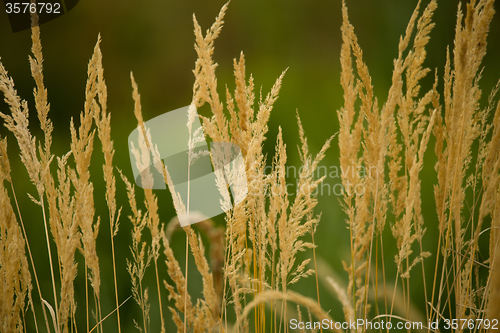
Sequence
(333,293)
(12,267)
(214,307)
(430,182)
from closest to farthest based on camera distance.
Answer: (214,307) → (12,267) → (333,293) → (430,182)

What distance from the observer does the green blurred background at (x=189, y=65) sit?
1.57 metres

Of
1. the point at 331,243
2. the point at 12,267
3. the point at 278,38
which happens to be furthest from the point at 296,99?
the point at 12,267

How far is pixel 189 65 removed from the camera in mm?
1630

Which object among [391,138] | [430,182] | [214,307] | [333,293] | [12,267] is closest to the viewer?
[214,307]

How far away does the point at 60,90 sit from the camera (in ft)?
5.24

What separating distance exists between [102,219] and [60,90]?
70cm

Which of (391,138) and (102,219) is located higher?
(391,138)

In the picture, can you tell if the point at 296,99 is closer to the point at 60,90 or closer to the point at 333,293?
the point at 333,293

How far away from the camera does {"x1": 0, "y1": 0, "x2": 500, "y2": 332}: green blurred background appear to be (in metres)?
1.57

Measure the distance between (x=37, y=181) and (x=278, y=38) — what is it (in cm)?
126

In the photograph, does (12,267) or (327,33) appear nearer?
(12,267)

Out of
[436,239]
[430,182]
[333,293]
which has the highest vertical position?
[430,182]

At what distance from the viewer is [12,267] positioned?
97 cm

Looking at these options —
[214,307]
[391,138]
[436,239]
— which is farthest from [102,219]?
[436,239]
